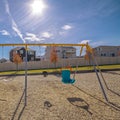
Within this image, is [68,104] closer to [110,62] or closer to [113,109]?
[113,109]

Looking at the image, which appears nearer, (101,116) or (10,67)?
(101,116)

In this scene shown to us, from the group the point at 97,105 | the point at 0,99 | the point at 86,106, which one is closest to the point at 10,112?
the point at 0,99

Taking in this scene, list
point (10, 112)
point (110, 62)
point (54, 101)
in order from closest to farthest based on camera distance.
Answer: point (10, 112) → point (54, 101) → point (110, 62)

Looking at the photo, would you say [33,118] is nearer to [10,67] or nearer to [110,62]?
[10,67]

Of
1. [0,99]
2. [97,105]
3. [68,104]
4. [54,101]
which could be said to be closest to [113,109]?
[97,105]

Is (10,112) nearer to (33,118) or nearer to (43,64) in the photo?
(33,118)

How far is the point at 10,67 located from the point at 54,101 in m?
31.3

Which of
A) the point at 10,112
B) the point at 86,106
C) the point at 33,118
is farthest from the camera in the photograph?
the point at 86,106

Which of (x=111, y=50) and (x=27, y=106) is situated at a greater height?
(x=111, y=50)

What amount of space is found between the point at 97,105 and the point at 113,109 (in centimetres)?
74

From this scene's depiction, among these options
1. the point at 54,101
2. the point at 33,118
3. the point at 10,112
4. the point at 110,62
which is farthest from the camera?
the point at 110,62

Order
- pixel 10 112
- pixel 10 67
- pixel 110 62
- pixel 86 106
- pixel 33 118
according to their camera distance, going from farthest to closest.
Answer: pixel 110 62 < pixel 10 67 < pixel 86 106 < pixel 10 112 < pixel 33 118

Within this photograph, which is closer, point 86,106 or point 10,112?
point 10,112

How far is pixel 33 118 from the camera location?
18.1 feet
